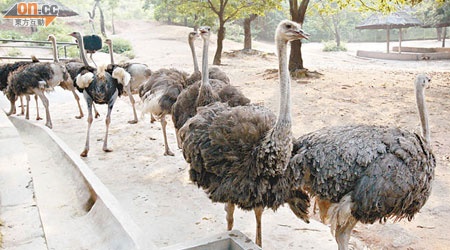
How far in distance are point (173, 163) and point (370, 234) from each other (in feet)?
8.80

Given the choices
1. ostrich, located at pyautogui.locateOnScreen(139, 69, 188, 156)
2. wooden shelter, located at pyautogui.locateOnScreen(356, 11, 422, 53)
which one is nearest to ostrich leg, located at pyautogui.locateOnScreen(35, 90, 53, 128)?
ostrich, located at pyautogui.locateOnScreen(139, 69, 188, 156)

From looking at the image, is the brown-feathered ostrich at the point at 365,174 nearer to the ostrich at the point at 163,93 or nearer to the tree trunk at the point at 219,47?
the ostrich at the point at 163,93

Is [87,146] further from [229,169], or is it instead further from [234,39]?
[234,39]

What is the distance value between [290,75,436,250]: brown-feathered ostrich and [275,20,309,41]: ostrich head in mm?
727

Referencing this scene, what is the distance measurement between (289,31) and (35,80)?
573cm

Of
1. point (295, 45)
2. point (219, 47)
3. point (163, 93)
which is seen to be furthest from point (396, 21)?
point (163, 93)

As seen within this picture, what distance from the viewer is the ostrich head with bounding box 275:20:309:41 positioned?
9.10 ft

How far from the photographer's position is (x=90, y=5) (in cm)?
4128

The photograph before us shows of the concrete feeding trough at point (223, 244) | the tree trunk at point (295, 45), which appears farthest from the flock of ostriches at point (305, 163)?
the tree trunk at point (295, 45)

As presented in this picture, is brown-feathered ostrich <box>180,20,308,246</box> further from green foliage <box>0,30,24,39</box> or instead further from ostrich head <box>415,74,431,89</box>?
green foliage <box>0,30,24,39</box>

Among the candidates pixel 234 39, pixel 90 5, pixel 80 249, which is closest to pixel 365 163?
pixel 80 249

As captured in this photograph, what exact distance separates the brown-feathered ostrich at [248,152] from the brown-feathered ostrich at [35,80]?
198 inches

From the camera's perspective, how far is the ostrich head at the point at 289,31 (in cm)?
277

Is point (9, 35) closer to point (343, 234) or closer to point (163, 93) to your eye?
point (163, 93)
